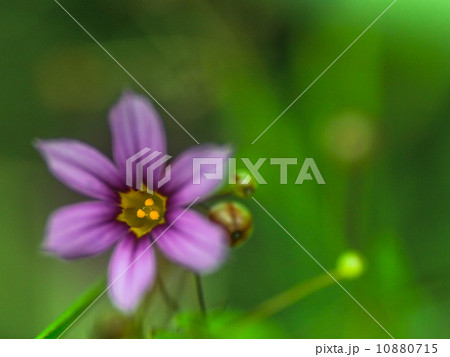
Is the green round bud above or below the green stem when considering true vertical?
above

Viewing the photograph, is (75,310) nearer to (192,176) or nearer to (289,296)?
(192,176)

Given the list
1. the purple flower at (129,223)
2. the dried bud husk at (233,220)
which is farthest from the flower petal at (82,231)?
the dried bud husk at (233,220)

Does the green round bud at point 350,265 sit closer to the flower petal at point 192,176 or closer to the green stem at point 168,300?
the green stem at point 168,300

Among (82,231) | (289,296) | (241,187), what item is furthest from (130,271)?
(289,296)

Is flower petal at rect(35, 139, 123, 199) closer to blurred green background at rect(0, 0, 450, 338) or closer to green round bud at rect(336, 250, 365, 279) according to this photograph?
blurred green background at rect(0, 0, 450, 338)

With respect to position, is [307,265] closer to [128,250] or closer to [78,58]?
[128,250]

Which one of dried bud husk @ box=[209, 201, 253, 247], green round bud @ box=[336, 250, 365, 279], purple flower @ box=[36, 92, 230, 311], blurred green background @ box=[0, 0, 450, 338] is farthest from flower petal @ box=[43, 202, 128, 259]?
green round bud @ box=[336, 250, 365, 279]
